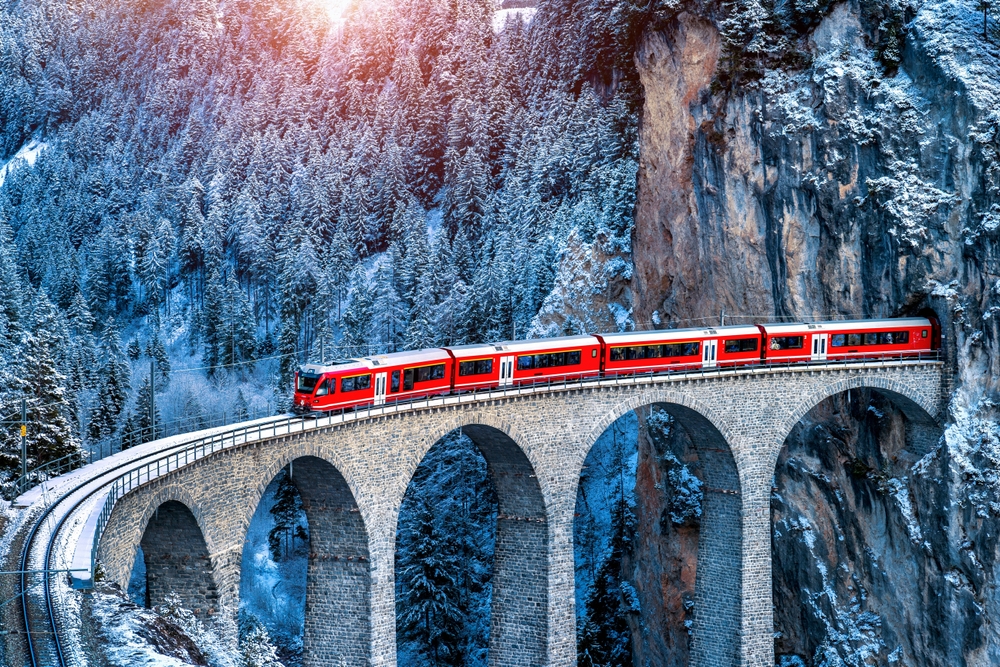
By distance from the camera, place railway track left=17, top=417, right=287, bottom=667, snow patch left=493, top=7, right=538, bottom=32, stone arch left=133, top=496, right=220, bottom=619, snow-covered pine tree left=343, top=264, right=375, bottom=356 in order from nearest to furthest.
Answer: railway track left=17, top=417, right=287, bottom=667 → stone arch left=133, top=496, right=220, bottom=619 → snow-covered pine tree left=343, top=264, right=375, bottom=356 → snow patch left=493, top=7, right=538, bottom=32

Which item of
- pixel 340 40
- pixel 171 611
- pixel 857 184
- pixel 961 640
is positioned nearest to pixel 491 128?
pixel 340 40

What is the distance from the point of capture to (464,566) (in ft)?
235

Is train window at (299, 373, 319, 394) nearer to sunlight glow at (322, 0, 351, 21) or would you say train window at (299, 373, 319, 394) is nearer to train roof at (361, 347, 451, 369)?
train roof at (361, 347, 451, 369)

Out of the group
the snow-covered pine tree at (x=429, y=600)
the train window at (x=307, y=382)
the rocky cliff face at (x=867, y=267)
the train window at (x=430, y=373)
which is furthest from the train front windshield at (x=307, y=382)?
the rocky cliff face at (x=867, y=267)

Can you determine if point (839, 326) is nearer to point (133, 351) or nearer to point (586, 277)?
point (586, 277)

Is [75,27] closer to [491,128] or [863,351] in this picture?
[491,128]

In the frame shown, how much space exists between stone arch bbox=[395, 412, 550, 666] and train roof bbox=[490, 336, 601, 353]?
384 cm

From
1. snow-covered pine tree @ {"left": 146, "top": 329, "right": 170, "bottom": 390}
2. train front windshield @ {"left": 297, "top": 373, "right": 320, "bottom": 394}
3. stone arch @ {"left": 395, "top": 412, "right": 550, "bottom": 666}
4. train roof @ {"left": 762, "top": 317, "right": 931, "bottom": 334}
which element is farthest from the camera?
snow-covered pine tree @ {"left": 146, "top": 329, "right": 170, "bottom": 390}

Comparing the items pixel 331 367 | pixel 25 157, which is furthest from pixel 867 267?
pixel 25 157

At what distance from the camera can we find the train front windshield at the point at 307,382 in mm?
41906

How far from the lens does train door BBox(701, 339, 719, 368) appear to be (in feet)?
170

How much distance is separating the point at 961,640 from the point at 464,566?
31475 mm

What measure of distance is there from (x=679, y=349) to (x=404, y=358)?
13817 mm

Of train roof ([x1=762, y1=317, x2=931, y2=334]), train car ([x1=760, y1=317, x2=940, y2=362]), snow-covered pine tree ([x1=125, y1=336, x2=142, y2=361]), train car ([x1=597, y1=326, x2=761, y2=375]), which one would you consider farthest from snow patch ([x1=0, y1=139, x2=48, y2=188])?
train car ([x1=760, y1=317, x2=940, y2=362])
